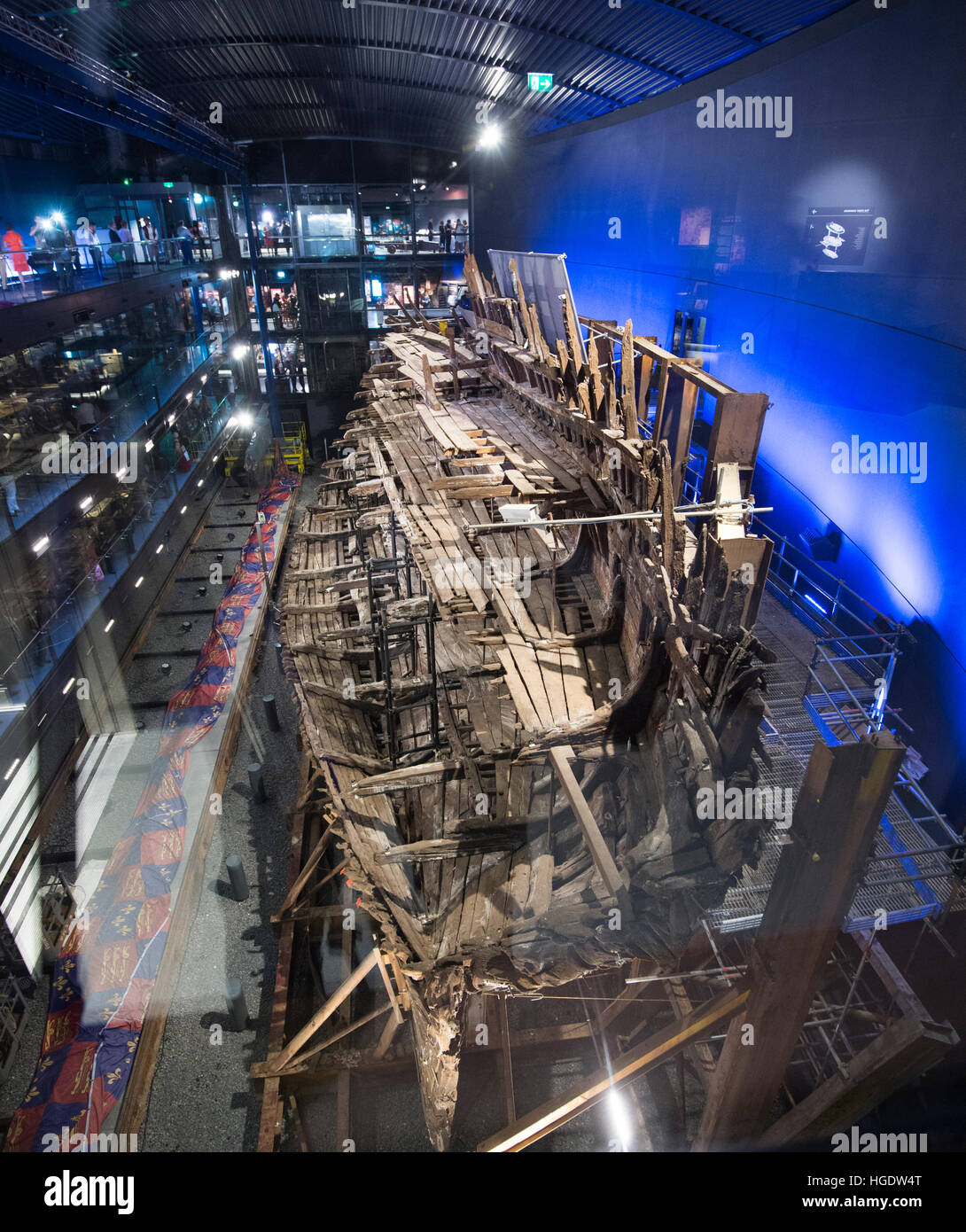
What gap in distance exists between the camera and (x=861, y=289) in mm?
8852

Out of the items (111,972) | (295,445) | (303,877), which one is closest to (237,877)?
(303,877)

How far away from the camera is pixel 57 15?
12.5 metres

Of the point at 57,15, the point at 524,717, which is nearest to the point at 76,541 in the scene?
the point at 57,15

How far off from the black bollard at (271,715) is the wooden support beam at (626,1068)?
930 centimetres

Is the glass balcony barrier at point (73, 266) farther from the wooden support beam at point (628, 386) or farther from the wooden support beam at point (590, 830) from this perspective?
the wooden support beam at point (590, 830)

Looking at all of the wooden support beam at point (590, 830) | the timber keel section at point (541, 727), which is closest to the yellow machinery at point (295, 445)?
the timber keel section at point (541, 727)

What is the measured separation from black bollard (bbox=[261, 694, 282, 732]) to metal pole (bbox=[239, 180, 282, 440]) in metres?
18.4

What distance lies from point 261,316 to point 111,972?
86.2ft

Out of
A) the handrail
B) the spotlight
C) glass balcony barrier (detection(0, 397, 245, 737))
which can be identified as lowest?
glass balcony barrier (detection(0, 397, 245, 737))

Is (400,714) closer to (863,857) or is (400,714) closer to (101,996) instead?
(101,996)

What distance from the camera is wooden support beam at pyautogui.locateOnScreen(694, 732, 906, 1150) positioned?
3.85 m

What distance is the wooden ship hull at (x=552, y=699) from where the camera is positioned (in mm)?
5395

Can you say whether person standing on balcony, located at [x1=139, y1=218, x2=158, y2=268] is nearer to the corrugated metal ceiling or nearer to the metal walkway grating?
the corrugated metal ceiling

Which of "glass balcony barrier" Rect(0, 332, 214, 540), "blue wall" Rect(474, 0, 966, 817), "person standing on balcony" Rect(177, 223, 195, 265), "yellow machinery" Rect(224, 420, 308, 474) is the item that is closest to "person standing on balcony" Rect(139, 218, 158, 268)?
"person standing on balcony" Rect(177, 223, 195, 265)
